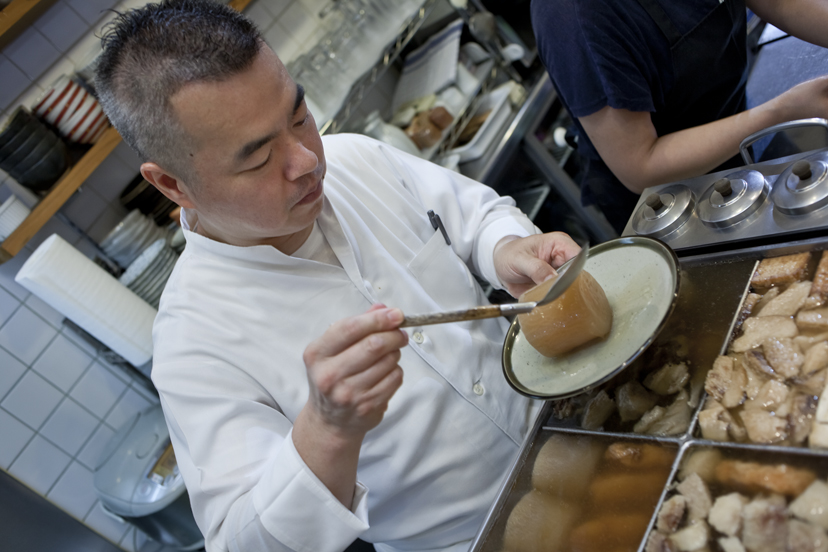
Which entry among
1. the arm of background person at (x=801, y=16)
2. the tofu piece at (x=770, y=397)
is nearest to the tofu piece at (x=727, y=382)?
the tofu piece at (x=770, y=397)

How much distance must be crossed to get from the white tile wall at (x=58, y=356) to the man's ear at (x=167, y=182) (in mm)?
1466

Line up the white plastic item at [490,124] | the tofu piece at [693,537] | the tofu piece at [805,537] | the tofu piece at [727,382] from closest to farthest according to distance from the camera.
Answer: the tofu piece at [805,537], the tofu piece at [693,537], the tofu piece at [727,382], the white plastic item at [490,124]

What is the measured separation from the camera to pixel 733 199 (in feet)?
3.51

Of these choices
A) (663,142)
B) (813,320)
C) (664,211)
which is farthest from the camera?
(663,142)

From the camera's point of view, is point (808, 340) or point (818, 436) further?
point (808, 340)

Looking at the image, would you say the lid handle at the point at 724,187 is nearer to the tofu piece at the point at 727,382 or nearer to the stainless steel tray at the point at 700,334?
the stainless steel tray at the point at 700,334

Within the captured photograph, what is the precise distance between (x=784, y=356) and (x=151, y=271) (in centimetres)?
219

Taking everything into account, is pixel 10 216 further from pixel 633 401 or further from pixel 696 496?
pixel 696 496

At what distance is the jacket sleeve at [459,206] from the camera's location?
1582mm

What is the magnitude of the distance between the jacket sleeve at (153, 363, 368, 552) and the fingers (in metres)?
0.26

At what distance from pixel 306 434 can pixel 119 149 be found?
2016mm

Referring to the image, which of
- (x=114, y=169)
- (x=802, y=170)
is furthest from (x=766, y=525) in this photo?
(x=114, y=169)

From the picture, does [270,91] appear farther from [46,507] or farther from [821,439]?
[46,507]

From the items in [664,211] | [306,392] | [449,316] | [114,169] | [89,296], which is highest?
[114,169]
